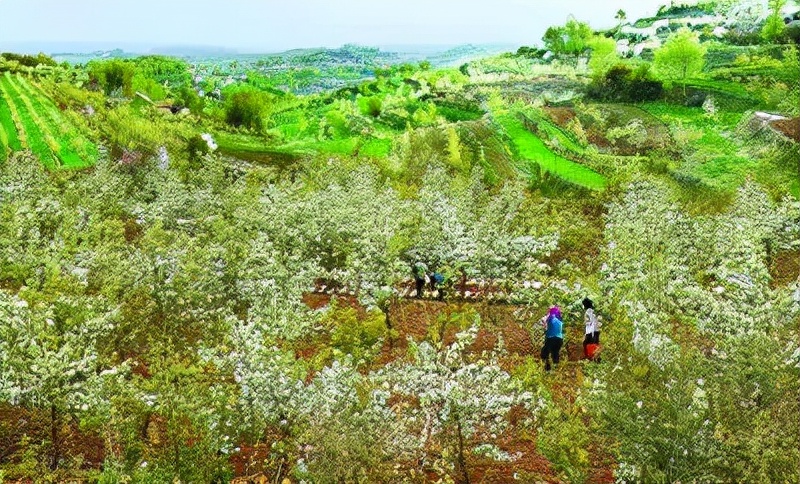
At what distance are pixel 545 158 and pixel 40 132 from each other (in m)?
21.3

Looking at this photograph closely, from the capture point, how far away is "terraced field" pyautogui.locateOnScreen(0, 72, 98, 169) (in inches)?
1103

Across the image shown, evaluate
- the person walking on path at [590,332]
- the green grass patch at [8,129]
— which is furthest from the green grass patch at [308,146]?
the person walking on path at [590,332]

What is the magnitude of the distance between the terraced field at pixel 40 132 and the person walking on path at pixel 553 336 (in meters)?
21.4

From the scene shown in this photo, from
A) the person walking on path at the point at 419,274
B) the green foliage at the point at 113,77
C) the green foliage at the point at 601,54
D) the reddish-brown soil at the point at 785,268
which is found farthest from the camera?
the green foliage at the point at 601,54

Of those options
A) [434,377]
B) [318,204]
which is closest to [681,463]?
[434,377]

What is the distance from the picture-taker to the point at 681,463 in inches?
281

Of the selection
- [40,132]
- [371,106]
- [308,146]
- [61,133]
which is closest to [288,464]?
[61,133]

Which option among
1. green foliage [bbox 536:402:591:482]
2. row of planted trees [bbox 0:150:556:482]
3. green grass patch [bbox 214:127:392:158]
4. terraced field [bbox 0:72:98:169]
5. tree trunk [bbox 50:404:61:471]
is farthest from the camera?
green grass patch [bbox 214:127:392:158]

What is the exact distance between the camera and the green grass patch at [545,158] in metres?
28.9

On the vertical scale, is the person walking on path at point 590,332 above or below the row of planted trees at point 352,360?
below

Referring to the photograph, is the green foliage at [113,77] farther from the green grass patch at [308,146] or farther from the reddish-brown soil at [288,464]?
the reddish-brown soil at [288,464]

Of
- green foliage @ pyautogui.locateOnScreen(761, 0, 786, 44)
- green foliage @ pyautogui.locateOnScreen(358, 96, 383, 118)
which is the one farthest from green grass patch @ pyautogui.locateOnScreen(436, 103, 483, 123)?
green foliage @ pyautogui.locateOnScreen(761, 0, 786, 44)

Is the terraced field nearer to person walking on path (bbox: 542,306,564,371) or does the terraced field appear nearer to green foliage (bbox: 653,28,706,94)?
person walking on path (bbox: 542,306,564,371)

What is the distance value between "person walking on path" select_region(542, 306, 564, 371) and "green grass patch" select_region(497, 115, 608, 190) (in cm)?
1458
